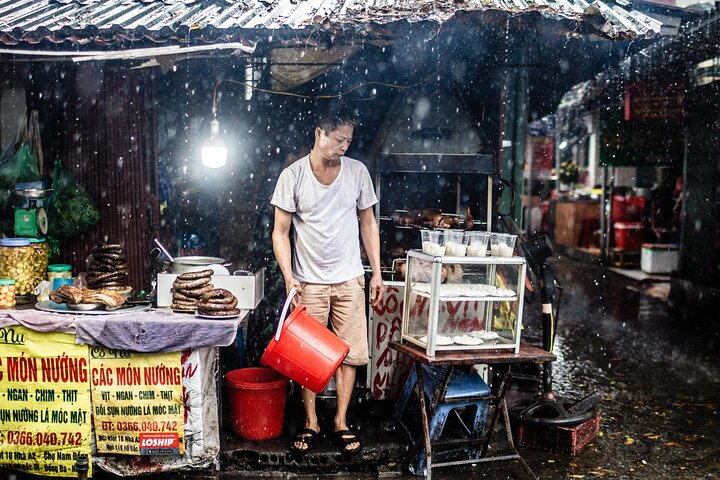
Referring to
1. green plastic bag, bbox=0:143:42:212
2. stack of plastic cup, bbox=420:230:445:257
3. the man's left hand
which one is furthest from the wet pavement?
green plastic bag, bbox=0:143:42:212

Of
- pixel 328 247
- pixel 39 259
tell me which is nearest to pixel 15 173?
pixel 39 259

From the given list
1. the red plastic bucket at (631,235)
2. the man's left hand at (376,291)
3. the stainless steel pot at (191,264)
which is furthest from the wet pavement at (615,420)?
the red plastic bucket at (631,235)

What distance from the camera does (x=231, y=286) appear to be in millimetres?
5625

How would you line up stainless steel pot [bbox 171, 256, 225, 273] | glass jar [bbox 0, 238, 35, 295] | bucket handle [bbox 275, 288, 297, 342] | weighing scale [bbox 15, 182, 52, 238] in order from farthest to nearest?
weighing scale [bbox 15, 182, 52, 238] → glass jar [bbox 0, 238, 35, 295] → stainless steel pot [bbox 171, 256, 225, 273] → bucket handle [bbox 275, 288, 297, 342]

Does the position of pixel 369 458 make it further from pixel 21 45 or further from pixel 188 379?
pixel 21 45

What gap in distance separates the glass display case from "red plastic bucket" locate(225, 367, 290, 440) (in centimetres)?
126

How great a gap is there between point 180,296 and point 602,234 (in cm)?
1525

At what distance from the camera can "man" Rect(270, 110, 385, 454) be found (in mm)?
5719

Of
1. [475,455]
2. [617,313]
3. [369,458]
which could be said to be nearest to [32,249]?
[369,458]

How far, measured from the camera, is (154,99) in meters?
6.78

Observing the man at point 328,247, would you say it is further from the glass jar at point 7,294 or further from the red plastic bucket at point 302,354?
the glass jar at point 7,294

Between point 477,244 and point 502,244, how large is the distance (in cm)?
21

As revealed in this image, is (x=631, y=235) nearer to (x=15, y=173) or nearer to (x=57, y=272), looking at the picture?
(x=57, y=272)

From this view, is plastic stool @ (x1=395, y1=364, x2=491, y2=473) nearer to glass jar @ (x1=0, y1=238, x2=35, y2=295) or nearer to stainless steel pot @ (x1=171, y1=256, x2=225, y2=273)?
stainless steel pot @ (x1=171, y1=256, x2=225, y2=273)
